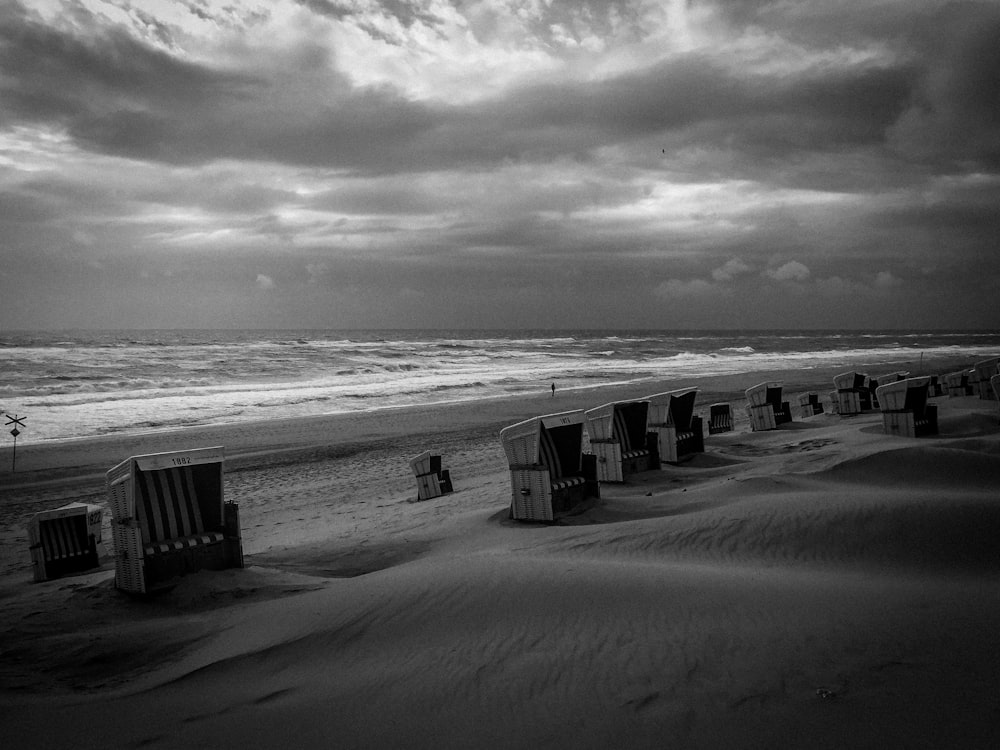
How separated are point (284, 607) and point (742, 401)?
22.7 m

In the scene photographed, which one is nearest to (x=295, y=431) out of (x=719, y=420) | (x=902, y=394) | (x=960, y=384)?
(x=719, y=420)

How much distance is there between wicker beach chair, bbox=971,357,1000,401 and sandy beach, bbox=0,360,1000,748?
12.3 meters

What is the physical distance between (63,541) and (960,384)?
78.8 feet

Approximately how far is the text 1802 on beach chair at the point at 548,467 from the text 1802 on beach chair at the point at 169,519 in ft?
10.8

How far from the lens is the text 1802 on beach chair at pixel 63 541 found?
7.74 metres

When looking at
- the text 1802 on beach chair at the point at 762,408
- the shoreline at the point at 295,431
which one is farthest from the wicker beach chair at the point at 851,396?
the text 1802 on beach chair at the point at 762,408

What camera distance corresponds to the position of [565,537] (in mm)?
7281

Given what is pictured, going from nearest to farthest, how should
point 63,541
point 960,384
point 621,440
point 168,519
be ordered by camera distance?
point 168,519 → point 63,541 → point 621,440 → point 960,384

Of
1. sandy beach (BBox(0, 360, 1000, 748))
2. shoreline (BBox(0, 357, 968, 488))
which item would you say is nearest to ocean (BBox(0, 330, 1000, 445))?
shoreline (BBox(0, 357, 968, 488))

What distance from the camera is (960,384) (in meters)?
21.6

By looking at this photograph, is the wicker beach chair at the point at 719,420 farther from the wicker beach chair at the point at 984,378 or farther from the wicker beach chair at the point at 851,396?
the wicker beach chair at the point at 984,378

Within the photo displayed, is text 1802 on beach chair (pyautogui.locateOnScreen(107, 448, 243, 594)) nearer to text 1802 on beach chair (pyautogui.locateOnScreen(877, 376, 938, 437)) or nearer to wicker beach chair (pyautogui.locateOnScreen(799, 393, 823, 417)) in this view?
text 1802 on beach chair (pyautogui.locateOnScreen(877, 376, 938, 437))

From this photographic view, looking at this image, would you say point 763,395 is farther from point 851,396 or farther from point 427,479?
point 427,479

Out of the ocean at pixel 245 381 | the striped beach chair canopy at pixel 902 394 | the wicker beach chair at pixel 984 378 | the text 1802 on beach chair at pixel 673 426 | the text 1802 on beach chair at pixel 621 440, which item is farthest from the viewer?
the ocean at pixel 245 381
